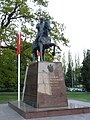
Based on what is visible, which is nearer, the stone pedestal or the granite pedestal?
the granite pedestal

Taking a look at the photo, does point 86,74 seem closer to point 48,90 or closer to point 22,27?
point 22,27

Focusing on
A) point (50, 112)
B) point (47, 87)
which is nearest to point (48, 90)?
point (47, 87)

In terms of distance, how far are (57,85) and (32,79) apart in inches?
52.0

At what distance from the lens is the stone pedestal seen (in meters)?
9.85

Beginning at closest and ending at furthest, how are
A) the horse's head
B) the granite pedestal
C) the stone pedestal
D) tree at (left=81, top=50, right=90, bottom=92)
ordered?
1. the granite pedestal
2. the stone pedestal
3. the horse's head
4. tree at (left=81, top=50, right=90, bottom=92)

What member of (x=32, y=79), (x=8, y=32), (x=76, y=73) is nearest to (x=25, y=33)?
(x=8, y=32)

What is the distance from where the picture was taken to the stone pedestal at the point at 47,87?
9.85m

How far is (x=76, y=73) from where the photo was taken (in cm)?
5659

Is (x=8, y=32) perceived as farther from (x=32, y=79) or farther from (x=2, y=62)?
(x=32, y=79)

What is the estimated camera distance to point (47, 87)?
1005 cm

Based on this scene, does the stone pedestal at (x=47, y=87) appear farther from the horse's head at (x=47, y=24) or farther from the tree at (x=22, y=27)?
the tree at (x=22, y=27)

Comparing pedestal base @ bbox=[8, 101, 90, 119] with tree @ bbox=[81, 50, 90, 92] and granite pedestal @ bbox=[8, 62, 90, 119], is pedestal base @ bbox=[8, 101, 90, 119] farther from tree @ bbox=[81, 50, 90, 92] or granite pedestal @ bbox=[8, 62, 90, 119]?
tree @ bbox=[81, 50, 90, 92]

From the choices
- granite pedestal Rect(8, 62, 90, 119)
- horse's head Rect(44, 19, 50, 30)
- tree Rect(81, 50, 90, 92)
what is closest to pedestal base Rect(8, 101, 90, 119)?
granite pedestal Rect(8, 62, 90, 119)

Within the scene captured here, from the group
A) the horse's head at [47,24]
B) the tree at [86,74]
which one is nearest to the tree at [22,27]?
the horse's head at [47,24]
